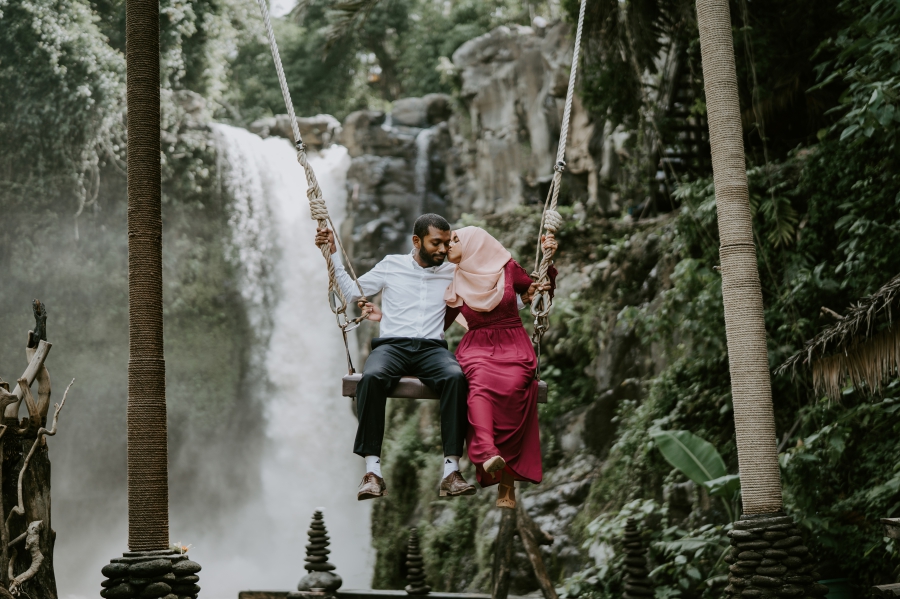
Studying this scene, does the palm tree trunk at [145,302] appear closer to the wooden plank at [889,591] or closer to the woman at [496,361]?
the woman at [496,361]

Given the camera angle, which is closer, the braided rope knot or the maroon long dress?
the maroon long dress

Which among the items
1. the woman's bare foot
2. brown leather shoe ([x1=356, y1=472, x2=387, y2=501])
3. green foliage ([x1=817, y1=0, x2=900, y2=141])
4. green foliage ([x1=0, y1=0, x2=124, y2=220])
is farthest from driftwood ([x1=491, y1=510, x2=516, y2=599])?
green foliage ([x1=0, y1=0, x2=124, y2=220])

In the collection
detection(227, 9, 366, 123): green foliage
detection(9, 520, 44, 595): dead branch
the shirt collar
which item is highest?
detection(227, 9, 366, 123): green foliage

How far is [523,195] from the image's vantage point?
556 inches

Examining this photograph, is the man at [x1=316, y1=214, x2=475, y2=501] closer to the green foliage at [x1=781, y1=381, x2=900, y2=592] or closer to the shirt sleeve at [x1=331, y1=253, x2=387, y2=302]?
the shirt sleeve at [x1=331, y1=253, x2=387, y2=302]

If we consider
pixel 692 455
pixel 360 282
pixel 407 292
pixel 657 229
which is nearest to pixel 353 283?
pixel 360 282

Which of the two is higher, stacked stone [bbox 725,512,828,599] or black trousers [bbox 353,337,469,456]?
black trousers [bbox 353,337,469,456]

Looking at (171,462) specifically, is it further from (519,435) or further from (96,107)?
(519,435)

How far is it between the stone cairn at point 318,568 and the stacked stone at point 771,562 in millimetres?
4403

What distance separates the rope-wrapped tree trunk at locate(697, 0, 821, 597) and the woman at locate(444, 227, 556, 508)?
854 mm

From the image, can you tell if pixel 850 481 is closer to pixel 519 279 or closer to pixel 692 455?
pixel 692 455

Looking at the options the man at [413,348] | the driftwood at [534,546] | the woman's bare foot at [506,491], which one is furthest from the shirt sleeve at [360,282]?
the driftwood at [534,546]

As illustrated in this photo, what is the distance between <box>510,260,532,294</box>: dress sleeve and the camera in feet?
14.5

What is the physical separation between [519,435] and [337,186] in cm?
1246
